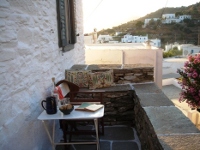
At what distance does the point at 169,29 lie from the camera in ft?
45.6

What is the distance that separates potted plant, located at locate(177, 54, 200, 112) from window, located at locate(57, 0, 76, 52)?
6.96ft

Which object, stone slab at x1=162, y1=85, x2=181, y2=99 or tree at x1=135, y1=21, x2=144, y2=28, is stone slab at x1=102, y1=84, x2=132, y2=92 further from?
tree at x1=135, y1=21, x2=144, y2=28

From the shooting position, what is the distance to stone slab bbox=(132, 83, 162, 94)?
3141mm

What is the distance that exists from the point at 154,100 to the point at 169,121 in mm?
684

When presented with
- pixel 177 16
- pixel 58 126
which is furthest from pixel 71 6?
pixel 177 16

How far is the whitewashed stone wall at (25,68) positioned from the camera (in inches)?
67.7

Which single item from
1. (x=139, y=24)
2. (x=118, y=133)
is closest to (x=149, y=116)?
(x=118, y=133)

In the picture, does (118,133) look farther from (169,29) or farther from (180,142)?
(169,29)

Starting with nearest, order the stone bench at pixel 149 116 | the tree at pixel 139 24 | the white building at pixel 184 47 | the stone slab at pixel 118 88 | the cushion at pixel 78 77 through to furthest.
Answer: the stone bench at pixel 149 116 → the stone slab at pixel 118 88 → the cushion at pixel 78 77 → the white building at pixel 184 47 → the tree at pixel 139 24

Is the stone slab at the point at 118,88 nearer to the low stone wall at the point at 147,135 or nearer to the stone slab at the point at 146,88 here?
the stone slab at the point at 146,88

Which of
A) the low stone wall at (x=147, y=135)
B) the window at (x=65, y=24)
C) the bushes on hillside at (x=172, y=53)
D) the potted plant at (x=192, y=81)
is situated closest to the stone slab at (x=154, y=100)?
the low stone wall at (x=147, y=135)

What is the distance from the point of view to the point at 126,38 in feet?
39.1

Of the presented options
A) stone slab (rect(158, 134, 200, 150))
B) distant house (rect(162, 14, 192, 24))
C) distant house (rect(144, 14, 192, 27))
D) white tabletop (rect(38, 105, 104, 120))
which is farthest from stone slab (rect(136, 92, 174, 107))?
distant house (rect(162, 14, 192, 24))

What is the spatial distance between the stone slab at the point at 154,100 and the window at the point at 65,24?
4.75ft
